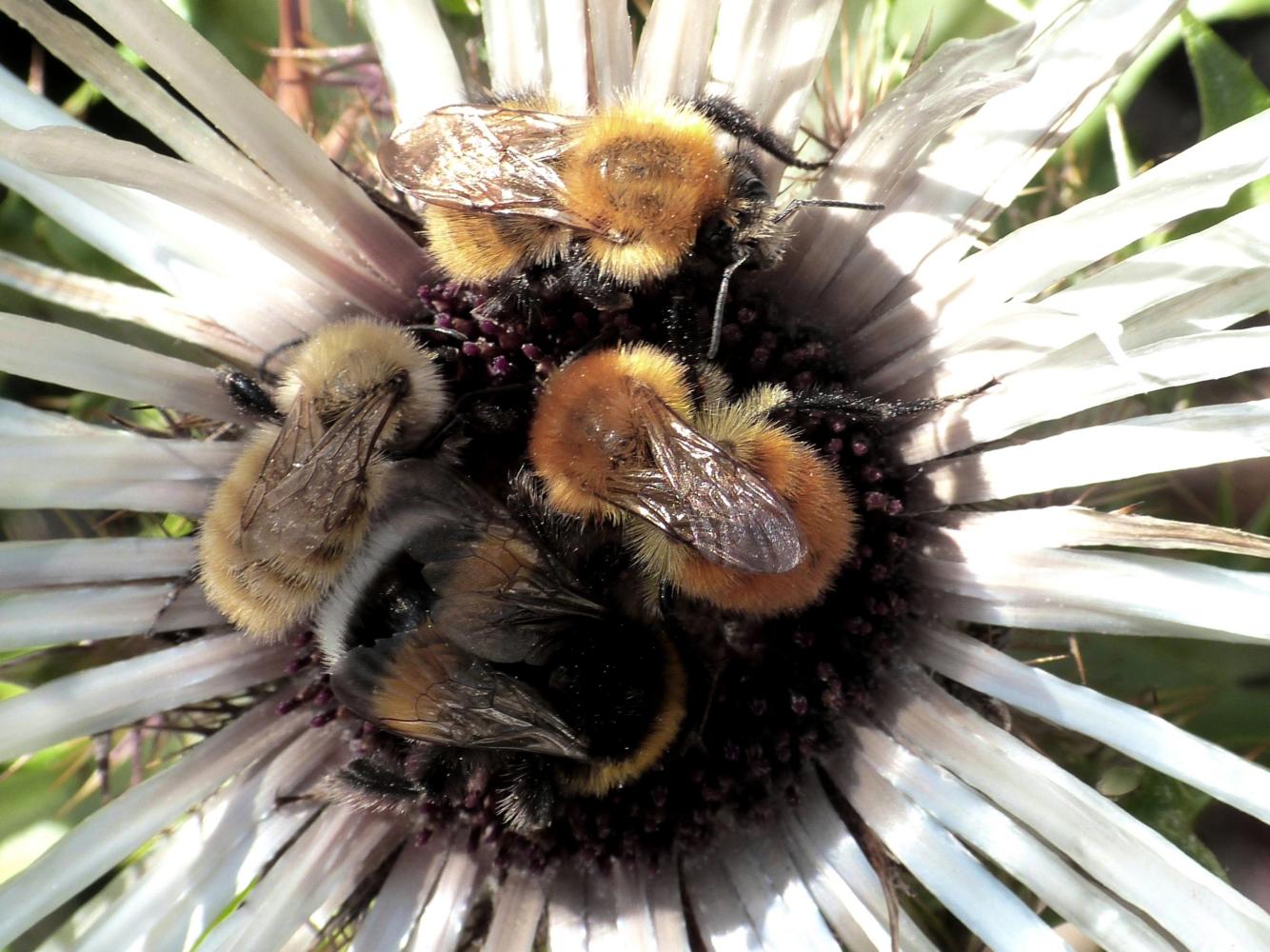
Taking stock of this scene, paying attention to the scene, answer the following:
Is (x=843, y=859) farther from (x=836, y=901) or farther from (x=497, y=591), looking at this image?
(x=497, y=591)

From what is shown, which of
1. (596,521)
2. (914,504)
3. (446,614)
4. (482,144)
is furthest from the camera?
(914,504)

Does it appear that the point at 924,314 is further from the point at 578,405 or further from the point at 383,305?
the point at 383,305

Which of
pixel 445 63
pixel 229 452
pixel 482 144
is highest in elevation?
pixel 445 63

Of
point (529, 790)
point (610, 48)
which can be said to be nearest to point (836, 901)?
point (529, 790)

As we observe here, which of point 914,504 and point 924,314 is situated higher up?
point 924,314

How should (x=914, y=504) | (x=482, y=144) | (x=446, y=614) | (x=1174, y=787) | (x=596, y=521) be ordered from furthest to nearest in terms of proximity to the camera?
(x=914, y=504) → (x=1174, y=787) → (x=482, y=144) → (x=596, y=521) → (x=446, y=614)

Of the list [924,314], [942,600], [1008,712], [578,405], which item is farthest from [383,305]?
[1008,712]

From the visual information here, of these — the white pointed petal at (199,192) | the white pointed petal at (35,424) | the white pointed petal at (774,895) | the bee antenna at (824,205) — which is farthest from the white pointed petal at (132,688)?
the bee antenna at (824,205)
